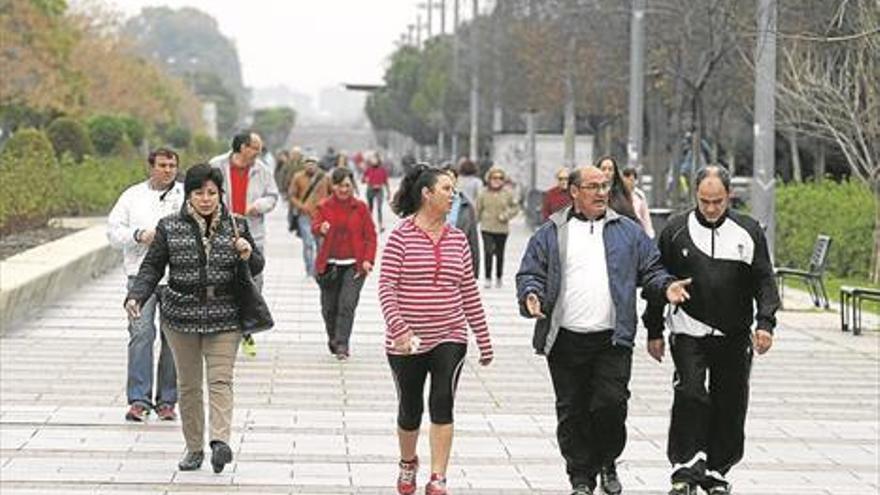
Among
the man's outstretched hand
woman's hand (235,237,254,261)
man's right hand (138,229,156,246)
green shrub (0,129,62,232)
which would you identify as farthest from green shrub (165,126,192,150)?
the man's outstretched hand

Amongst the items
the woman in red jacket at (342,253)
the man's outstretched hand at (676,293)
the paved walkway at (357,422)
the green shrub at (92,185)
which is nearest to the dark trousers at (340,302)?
the woman in red jacket at (342,253)

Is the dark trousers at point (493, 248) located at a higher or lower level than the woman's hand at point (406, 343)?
lower

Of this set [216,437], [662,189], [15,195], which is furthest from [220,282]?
[662,189]

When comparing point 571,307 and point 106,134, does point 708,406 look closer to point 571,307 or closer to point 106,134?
point 571,307

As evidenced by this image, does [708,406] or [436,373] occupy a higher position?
[436,373]

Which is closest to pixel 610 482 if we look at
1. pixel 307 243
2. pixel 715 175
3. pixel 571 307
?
pixel 571 307

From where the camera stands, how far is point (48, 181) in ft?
99.2

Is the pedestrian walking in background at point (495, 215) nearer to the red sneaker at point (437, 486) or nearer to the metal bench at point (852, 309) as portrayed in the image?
the metal bench at point (852, 309)

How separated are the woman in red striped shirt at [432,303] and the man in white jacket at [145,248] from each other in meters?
2.69

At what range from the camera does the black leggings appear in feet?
32.0

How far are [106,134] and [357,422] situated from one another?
38.9 m

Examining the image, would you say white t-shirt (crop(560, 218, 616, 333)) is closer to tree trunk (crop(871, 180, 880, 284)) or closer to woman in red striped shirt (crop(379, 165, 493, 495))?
woman in red striped shirt (crop(379, 165, 493, 495))

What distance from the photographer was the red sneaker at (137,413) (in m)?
12.5

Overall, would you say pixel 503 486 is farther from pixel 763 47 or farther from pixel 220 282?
pixel 763 47
